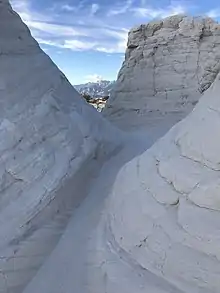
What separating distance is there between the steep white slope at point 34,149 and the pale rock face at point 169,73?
7.61 feet

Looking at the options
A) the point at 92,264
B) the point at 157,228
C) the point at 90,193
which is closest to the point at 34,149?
the point at 90,193

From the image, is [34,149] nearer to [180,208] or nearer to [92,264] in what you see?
[92,264]

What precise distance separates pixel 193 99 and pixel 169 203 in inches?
137

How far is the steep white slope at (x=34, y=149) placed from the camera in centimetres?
236

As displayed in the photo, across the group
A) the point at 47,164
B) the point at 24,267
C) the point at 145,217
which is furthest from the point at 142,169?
the point at 24,267

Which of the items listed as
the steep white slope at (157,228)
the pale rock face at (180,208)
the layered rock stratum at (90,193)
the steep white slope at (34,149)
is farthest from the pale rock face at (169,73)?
the pale rock face at (180,208)

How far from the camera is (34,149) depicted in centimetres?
259

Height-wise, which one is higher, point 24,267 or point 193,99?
point 193,99

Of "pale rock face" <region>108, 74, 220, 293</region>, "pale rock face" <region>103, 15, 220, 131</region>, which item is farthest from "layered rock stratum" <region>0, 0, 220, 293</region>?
"pale rock face" <region>103, 15, 220, 131</region>

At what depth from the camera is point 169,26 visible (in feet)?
18.8

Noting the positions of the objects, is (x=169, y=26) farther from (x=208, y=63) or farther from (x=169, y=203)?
(x=169, y=203)

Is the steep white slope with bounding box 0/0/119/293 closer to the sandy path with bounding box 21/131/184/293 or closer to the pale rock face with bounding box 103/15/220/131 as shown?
the sandy path with bounding box 21/131/184/293

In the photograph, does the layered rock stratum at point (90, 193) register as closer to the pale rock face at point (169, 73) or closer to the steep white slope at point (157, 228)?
the steep white slope at point (157, 228)

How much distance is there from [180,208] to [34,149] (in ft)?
3.14
